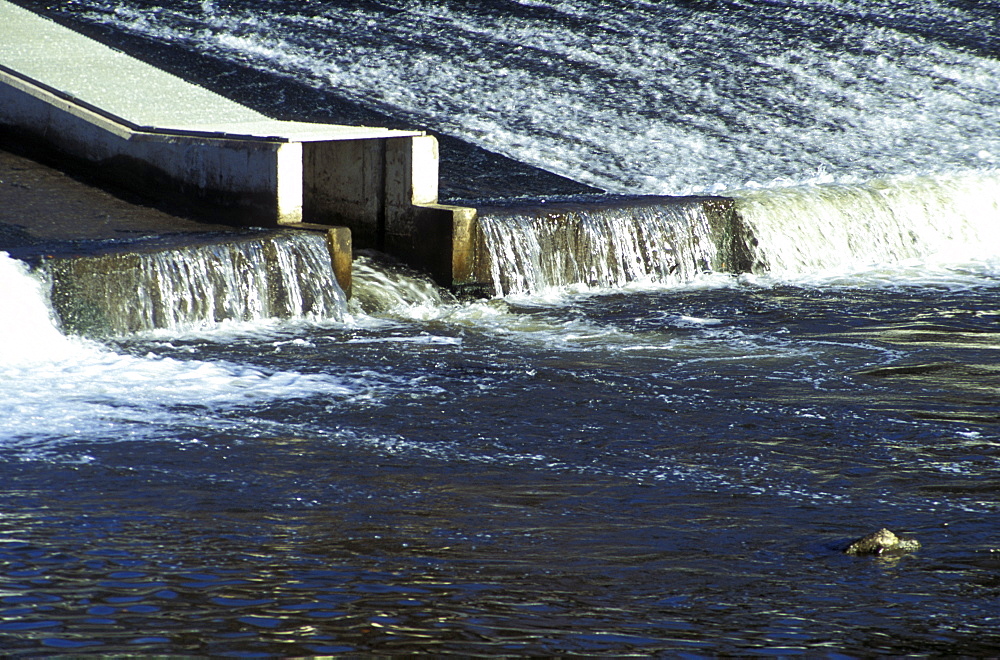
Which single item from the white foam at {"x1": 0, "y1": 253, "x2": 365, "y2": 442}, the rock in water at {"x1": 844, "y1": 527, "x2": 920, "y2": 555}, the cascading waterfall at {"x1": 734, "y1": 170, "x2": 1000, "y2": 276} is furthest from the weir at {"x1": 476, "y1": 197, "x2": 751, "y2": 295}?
the rock in water at {"x1": 844, "y1": 527, "x2": 920, "y2": 555}

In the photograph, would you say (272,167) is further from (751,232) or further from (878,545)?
(878,545)

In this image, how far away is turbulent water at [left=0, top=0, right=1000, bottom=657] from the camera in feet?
14.7

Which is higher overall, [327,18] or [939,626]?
[327,18]

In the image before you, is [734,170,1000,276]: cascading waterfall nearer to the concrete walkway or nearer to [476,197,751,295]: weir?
[476,197,751,295]: weir

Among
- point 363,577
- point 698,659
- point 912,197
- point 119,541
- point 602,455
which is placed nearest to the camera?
point 698,659

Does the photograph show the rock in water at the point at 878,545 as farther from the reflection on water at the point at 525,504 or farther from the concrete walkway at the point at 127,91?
the concrete walkway at the point at 127,91

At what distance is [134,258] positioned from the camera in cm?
940

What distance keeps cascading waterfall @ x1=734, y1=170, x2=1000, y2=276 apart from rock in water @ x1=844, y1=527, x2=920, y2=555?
26.3ft

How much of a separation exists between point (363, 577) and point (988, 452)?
11.1 feet

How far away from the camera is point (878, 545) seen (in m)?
5.16

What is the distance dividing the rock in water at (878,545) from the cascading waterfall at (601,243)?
6532 millimetres

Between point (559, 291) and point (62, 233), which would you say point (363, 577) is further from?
point (559, 291)

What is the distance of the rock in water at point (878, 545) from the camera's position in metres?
5.15

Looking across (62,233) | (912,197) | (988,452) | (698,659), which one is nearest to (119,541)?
(698,659)
